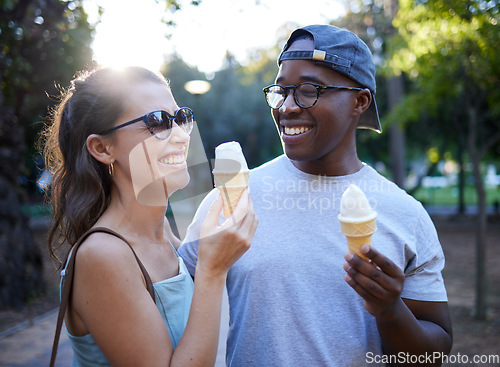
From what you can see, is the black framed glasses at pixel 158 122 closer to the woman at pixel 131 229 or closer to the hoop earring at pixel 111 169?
the woman at pixel 131 229

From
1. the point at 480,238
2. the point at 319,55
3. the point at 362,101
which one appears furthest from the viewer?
the point at 480,238

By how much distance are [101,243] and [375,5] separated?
48.6 ft

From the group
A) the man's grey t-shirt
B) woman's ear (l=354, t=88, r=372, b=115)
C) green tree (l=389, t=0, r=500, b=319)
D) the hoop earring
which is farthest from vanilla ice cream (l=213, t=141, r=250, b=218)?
green tree (l=389, t=0, r=500, b=319)

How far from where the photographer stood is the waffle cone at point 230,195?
7.07 feet

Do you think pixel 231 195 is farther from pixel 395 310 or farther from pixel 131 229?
pixel 395 310

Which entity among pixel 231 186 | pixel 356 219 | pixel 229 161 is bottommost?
pixel 356 219

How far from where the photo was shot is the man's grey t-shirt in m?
2.17

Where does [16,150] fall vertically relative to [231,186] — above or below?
below

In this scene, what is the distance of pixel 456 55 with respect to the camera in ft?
24.2

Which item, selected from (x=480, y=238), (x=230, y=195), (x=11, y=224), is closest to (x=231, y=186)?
(x=230, y=195)

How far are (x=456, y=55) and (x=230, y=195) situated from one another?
6.66 meters

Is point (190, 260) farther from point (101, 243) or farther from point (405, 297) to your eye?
point (405, 297)

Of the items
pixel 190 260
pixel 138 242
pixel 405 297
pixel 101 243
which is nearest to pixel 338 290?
pixel 405 297

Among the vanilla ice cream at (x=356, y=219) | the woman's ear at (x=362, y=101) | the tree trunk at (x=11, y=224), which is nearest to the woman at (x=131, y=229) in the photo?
the vanilla ice cream at (x=356, y=219)
